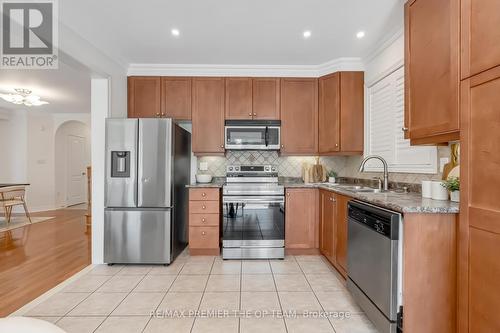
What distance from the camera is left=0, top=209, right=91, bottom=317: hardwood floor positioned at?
248cm

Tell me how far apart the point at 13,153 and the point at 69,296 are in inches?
238

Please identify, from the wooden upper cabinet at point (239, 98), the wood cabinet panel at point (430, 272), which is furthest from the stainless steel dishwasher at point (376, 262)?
the wooden upper cabinet at point (239, 98)

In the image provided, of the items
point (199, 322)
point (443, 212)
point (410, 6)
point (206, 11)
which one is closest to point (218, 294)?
point (199, 322)

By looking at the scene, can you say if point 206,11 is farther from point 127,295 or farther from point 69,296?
point 69,296

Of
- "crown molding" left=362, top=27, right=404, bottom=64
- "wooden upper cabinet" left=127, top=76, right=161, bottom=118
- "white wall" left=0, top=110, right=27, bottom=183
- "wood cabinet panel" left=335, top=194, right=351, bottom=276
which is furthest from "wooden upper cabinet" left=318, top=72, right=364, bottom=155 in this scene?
"white wall" left=0, top=110, right=27, bottom=183

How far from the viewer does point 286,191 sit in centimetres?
340

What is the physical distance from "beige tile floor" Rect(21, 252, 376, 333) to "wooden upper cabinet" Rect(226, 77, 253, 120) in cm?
197

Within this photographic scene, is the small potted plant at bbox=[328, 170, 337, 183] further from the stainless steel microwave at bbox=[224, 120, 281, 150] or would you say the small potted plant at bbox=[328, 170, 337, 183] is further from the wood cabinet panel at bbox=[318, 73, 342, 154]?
the stainless steel microwave at bbox=[224, 120, 281, 150]

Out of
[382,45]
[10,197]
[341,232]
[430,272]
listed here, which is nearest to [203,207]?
[341,232]

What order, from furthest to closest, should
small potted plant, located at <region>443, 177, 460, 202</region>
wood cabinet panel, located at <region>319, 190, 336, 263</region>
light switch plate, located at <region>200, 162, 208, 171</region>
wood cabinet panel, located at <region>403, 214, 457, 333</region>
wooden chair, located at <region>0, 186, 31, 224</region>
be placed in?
wooden chair, located at <region>0, 186, 31, 224</region> → light switch plate, located at <region>200, 162, 208, 171</region> → wood cabinet panel, located at <region>319, 190, 336, 263</region> → small potted plant, located at <region>443, 177, 460, 202</region> → wood cabinet panel, located at <region>403, 214, 457, 333</region>

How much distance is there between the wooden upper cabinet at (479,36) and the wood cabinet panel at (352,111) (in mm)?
1901

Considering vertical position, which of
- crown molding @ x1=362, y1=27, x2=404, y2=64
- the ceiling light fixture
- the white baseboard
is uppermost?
crown molding @ x1=362, y1=27, x2=404, y2=64

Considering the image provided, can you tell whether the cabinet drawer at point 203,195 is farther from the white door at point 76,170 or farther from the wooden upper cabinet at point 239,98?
the white door at point 76,170

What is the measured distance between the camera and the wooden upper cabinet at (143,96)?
11.9 feet
